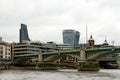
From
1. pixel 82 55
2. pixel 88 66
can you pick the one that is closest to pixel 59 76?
pixel 88 66

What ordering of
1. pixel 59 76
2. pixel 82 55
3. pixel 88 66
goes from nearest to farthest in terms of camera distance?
pixel 59 76, pixel 88 66, pixel 82 55

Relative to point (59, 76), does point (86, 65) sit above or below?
above

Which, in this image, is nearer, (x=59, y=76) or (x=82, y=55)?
(x=59, y=76)

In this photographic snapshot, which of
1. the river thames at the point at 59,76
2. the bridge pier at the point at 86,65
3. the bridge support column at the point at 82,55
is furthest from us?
the bridge support column at the point at 82,55

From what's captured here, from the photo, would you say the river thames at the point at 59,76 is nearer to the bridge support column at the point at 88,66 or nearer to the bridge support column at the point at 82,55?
the bridge support column at the point at 88,66

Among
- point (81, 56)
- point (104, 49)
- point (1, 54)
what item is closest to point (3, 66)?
point (1, 54)

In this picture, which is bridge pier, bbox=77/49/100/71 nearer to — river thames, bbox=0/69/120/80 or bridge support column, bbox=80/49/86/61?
bridge support column, bbox=80/49/86/61

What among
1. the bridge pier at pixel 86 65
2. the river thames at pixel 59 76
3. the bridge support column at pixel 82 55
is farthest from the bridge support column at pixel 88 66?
the river thames at pixel 59 76

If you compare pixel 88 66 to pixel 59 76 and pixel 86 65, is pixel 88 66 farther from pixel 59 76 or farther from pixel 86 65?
pixel 59 76

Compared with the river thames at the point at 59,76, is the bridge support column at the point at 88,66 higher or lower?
higher

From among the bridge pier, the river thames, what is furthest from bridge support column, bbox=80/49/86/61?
the river thames

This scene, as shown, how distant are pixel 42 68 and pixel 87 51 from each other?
35056 millimetres

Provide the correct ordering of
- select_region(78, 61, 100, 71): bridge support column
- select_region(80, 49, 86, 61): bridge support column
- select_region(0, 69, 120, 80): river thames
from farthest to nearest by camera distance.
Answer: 1. select_region(80, 49, 86, 61): bridge support column
2. select_region(78, 61, 100, 71): bridge support column
3. select_region(0, 69, 120, 80): river thames

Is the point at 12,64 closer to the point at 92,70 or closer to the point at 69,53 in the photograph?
the point at 69,53
